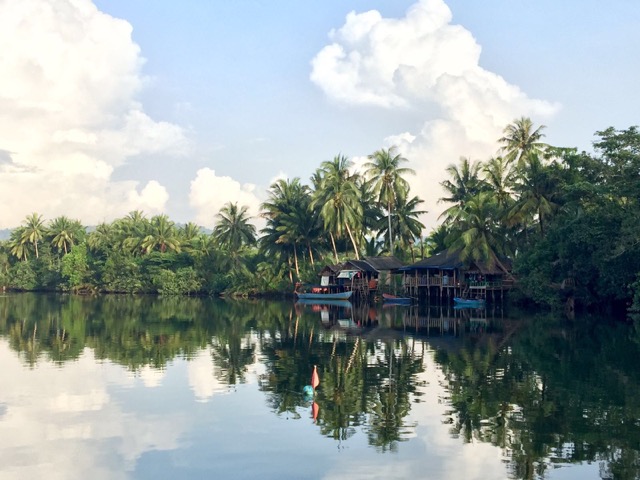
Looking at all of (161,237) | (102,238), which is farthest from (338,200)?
(102,238)

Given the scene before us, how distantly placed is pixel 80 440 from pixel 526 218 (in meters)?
40.2

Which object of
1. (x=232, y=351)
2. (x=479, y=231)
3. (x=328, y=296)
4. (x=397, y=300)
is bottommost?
(x=232, y=351)

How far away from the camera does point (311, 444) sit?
41.8 ft

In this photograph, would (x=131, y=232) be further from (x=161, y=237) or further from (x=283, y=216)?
(x=283, y=216)

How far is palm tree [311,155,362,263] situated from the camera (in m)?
57.5

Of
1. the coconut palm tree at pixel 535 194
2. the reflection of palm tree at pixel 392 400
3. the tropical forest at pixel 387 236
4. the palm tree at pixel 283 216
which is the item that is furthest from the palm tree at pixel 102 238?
the reflection of palm tree at pixel 392 400

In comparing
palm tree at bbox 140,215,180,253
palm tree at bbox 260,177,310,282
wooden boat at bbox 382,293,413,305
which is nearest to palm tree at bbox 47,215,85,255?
palm tree at bbox 140,215,180,253

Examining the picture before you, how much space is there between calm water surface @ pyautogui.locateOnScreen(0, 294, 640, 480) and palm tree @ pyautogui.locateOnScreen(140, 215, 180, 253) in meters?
47.3

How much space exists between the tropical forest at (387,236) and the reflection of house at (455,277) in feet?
4.47

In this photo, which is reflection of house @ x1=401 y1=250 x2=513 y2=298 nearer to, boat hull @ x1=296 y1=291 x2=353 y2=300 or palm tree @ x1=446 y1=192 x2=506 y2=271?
palm tree @ x1=446 y1=192 x2=506 y2=271

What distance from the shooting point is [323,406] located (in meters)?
15.8

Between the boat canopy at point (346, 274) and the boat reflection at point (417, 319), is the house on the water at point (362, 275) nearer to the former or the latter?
the boat canopy at point (346, 274)

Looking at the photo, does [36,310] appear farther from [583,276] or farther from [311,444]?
[311,444]

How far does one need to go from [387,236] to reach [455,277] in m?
10.6
